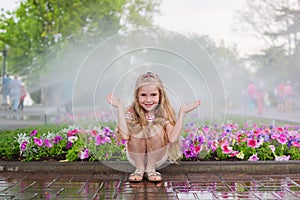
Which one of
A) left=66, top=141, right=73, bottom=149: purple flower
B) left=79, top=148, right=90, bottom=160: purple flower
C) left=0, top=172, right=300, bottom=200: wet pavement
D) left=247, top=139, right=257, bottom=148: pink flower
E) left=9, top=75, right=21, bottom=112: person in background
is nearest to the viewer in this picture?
left=0, top=172, right=300, bottom=200: wet pavement

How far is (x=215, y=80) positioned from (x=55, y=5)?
2160cm

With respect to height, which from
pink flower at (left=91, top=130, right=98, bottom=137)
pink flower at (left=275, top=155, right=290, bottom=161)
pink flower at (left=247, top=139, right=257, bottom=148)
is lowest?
pink flower at (left=275, top=155, right=290, bottom=161)

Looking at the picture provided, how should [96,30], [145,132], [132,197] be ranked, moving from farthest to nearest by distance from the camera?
[96,30]
[145,132]
[132,197]

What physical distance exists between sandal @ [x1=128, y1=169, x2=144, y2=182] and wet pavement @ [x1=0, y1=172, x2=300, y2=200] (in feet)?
0.22

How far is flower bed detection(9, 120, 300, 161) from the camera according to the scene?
564 cm

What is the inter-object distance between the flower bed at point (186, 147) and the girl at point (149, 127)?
20.9 inches

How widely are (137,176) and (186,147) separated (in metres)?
→ 0.93

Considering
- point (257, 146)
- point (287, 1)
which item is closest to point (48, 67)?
point (287, 1)

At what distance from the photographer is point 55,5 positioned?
87.9ft

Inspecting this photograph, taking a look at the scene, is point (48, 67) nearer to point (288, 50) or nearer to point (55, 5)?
point (55, 5)

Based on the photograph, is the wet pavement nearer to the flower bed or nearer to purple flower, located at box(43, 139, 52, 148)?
the flower bed

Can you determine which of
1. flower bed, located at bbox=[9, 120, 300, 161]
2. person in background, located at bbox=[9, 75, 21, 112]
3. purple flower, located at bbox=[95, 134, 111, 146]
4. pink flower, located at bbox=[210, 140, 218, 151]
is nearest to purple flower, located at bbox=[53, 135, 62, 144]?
flower bed, located at bbox=[9, 120, 300, 161]

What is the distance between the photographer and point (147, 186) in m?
4.77

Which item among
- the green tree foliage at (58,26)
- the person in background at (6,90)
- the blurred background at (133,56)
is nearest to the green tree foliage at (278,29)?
the blurred background at (133,56)
